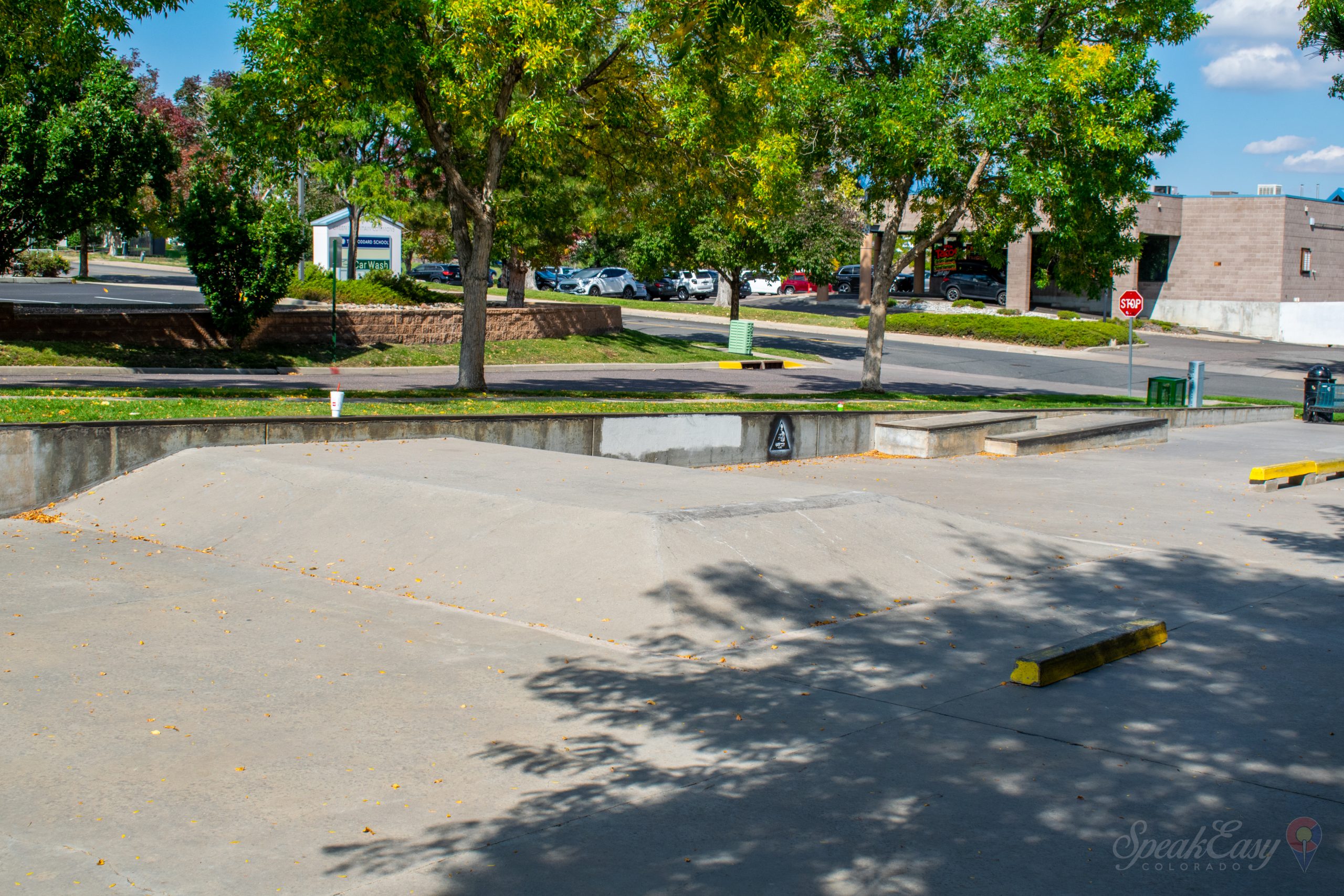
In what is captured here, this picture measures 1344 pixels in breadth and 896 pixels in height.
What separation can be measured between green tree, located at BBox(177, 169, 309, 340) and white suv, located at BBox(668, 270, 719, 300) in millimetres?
34456

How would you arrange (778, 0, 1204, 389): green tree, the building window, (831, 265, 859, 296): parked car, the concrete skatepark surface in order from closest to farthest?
the concrete skatepark surface
(778, 0, 1204, 389): green tree
the building window
(831, 265, 859, 296): parked car

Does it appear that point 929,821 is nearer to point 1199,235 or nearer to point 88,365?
point 88,365

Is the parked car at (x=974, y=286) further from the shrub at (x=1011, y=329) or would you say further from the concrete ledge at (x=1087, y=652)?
the concrete ledge at (x=1087, y=652)

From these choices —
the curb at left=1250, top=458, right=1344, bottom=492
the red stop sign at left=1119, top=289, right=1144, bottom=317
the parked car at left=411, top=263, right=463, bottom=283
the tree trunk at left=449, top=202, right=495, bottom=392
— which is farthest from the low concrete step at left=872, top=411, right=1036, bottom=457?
the parked car at left=411, top=263, right=463, bottom=283

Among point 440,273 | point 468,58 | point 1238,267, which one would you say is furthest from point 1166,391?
point 440,273

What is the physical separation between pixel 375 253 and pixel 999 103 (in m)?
28.3

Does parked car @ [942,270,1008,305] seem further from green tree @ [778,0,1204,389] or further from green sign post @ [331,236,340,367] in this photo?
green sign post @ [331,236,340,367]

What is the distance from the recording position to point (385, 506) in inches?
401

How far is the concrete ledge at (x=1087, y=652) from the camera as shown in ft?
23.3

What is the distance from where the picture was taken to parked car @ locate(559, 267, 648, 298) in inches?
2180

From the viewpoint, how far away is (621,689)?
22.6 ft

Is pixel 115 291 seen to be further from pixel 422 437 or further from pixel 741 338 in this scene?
pixel 422 437

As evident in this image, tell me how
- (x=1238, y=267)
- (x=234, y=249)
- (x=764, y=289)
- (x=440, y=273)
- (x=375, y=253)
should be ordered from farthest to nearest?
(x=764, y=289) → (x=440, y=273) → (x=1238, y=267) → (x=375, y=253) → (x=234, y=249)

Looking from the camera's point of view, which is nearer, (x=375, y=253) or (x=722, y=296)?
(x=375, y=253)
